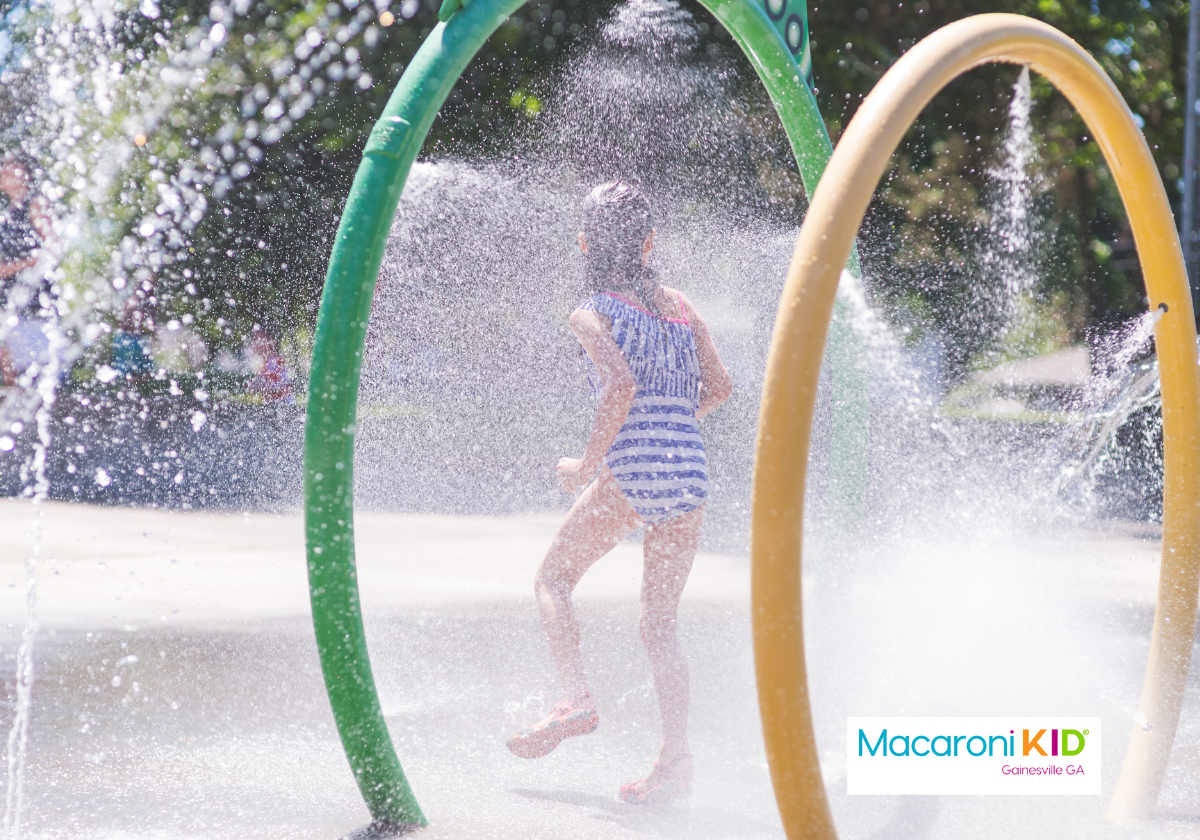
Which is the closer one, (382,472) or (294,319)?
(382,472)

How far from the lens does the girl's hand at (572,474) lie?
315 cm

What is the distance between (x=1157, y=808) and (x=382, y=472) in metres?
8.71

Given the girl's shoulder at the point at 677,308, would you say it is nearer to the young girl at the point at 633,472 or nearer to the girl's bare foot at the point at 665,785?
the young girl at the point at 633,472

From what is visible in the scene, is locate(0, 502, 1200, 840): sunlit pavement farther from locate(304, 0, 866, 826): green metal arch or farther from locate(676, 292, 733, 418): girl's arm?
locate(676, 292, 733, 418): girl's arm

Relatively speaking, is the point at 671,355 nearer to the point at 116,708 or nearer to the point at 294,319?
the point at 116,708

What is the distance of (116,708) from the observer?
4.16 metres

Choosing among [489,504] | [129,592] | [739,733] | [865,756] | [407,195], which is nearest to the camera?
[865,756]

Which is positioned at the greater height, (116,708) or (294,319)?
(294,319)

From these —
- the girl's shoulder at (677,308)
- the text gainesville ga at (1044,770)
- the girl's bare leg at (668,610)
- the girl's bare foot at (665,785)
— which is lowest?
the text gainesville ga at (1044,770)

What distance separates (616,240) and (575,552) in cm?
91

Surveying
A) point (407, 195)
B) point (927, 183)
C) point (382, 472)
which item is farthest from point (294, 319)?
point (927, 183)

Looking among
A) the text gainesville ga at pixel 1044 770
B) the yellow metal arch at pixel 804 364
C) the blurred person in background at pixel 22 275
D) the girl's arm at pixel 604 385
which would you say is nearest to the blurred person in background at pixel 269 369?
the blurred person in background at pixel 22 275

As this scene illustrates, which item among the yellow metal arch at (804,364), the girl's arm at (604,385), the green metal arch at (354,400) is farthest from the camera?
the girl's arm at (604,385)

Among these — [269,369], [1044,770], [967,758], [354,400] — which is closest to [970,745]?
[967,758]
